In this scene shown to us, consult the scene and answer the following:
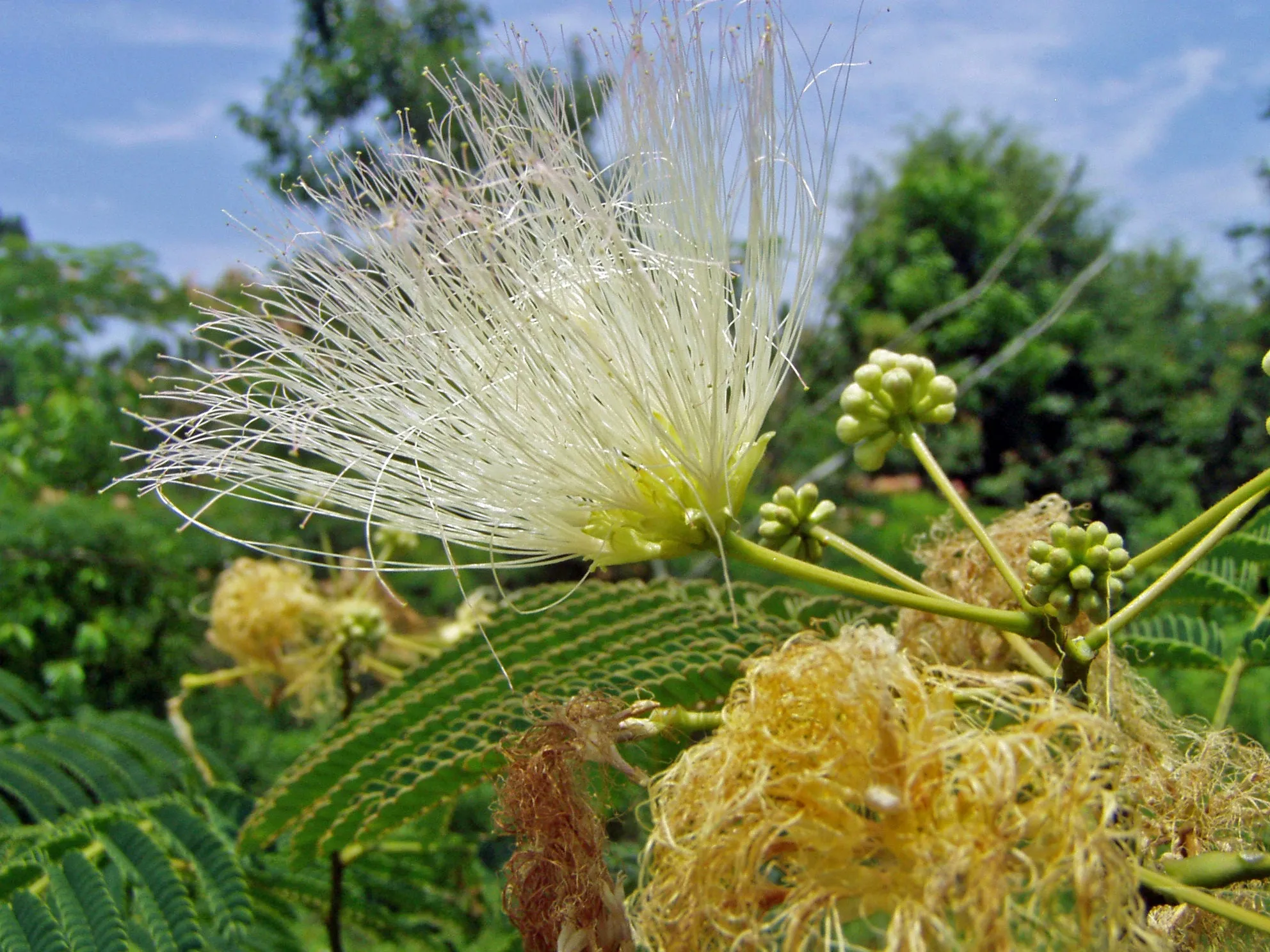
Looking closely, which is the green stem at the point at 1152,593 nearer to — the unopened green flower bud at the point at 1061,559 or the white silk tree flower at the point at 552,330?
the unopened green flower bud at the point at 1061,559

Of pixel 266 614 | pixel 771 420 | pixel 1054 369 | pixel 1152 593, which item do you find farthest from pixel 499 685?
pixel 1054 369

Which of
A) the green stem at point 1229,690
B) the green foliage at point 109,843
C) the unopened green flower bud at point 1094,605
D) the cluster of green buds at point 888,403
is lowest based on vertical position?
the green foliage at point 109,843

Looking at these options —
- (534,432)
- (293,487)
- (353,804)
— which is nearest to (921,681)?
(534,432)

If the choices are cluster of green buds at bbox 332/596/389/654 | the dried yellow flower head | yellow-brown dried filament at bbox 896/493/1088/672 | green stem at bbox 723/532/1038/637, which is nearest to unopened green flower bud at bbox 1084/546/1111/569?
green stem at bbox 723/532/1038/637

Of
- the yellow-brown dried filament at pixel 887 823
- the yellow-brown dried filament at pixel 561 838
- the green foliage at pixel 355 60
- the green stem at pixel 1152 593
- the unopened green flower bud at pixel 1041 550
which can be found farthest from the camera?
the green foliage at pixel 355 60

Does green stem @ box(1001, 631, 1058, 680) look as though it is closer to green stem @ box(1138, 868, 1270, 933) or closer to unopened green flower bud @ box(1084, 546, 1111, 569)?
unopened green flower bud @ box(1084, 546, 1111, 569)

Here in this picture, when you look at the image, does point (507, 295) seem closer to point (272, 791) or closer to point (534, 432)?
point (534, 432)

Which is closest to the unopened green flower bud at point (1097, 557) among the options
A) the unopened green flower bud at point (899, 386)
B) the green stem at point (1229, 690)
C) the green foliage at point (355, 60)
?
the green stem at point (1229, 690)

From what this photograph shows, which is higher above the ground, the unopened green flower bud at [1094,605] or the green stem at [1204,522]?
the green stem at [1204,522]
